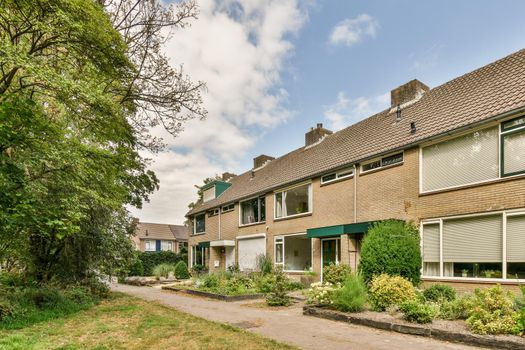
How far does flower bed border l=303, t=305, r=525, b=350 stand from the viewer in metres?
6.54

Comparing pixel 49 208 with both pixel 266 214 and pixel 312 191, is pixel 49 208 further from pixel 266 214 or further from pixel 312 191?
pixel 266 214

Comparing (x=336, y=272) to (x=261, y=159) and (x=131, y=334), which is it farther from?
(x=261, y=159)

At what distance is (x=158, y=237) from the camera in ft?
184

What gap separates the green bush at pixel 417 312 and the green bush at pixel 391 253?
8.51ft

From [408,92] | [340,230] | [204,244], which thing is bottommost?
[204,244]

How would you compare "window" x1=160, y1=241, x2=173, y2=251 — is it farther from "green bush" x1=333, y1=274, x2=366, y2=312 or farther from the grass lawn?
"green bush" x1=333, y1=274, x2=366, y2=312

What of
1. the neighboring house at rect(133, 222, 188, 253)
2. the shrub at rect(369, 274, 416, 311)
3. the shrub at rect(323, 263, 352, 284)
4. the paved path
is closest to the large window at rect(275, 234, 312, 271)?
the shrub at rect(323, 263, 352, 284)

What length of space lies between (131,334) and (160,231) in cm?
5198

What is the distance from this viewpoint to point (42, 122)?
8.76m

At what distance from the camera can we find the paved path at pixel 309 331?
6984 millimetres

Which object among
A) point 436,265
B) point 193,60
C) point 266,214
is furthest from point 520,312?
point 266,214

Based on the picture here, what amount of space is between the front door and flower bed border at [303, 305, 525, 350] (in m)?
5.92

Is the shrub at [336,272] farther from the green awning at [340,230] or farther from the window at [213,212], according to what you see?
the window at [213,212]

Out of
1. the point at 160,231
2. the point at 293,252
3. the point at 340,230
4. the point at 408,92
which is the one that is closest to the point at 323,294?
the point at 340,230
